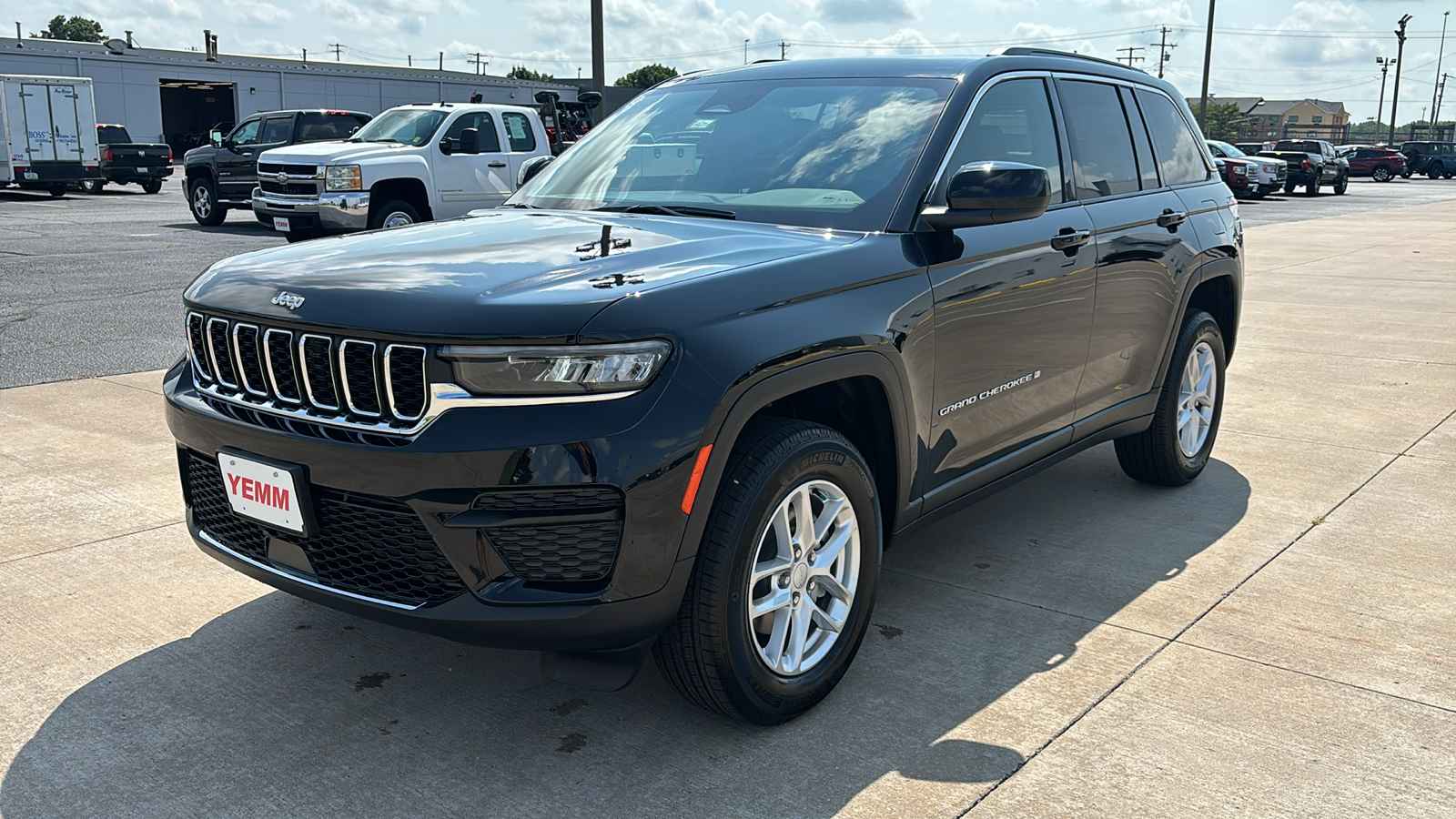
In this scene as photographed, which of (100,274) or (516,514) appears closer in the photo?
(516,514)

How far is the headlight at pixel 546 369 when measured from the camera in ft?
8.59

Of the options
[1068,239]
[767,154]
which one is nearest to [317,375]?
[767,154]

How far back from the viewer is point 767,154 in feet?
12.9

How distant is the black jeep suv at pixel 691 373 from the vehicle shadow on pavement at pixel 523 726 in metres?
0.21

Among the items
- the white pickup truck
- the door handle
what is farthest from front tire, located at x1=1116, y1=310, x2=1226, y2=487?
the white pickup truck

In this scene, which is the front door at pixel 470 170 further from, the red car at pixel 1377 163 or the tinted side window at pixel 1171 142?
the red car at pixel 1377 163

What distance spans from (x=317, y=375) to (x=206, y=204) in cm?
1834

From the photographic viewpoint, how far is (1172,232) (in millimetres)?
4984

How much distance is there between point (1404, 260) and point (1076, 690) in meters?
15.3

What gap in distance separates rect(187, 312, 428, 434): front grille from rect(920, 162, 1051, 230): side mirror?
1637mm

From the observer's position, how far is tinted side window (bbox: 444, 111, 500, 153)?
14844 millimetres

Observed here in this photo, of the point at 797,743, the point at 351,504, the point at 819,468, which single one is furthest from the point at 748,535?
the point at 351,504

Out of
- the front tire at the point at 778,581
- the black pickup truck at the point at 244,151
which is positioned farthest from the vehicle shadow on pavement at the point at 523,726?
the black pickup truck at the point at 244,151

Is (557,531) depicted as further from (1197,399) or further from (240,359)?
(1197,399)
